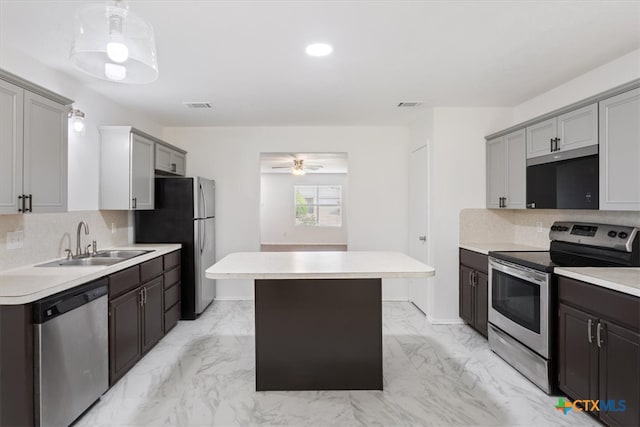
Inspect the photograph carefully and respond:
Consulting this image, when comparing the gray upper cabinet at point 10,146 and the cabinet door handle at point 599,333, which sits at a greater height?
the gray upper cabinet at point 10,146

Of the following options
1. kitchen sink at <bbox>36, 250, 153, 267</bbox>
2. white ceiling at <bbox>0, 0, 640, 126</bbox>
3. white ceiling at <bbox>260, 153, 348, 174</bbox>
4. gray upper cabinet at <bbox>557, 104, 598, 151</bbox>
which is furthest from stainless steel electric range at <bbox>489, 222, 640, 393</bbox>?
white ceiling at <bbox>260, 153, 348, 174</bbox>

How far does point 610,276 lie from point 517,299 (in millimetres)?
790

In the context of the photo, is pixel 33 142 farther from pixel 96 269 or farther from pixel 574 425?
pixel 574 425

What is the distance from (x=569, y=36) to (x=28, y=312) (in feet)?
12.2

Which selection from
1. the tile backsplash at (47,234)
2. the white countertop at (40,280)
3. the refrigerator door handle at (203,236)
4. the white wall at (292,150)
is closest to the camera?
the white countertop at (40,280)

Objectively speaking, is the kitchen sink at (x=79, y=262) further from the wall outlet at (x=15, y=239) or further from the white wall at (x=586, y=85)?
the white wall at (x=586, y=85)

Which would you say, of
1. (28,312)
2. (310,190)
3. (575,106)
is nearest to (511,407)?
(575,106)

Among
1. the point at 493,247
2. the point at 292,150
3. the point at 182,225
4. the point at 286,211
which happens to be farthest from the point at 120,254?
the point at 286,211

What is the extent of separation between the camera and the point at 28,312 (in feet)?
5.98

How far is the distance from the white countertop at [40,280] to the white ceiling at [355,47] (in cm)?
158

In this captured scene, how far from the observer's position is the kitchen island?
2.48 meters

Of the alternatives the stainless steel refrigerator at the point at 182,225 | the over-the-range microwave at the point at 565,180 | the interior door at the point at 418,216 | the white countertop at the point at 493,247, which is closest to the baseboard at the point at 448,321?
the interior door at the point at 418,216

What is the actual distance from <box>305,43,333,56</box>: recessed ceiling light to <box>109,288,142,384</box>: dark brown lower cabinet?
2.36 meters

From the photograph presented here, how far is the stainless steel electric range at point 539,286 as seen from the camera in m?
2.44
